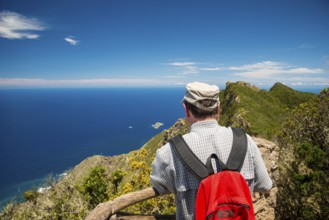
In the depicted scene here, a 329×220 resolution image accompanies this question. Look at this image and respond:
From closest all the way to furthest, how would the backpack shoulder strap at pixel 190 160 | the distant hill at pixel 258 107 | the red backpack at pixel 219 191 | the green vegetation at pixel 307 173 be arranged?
the red backpack at pixel 219 191 < the backpack shoulder strap at pixel 190 160 < the green vegetation at pixel 307 173 < the distant hill at pixel 258 107

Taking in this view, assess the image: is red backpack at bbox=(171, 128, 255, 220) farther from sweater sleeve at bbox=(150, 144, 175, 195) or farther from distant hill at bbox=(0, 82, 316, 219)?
distant hill at bbox=(0, 82, 316, 219)

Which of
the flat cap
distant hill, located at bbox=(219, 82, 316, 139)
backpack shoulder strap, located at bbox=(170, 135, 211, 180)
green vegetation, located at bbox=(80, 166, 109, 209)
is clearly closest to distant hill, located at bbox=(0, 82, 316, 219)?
green vegetation, located at bbox=(80, 166, 109, 209)

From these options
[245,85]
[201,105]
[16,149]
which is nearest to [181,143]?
[201,105]

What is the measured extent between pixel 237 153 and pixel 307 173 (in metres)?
27.4

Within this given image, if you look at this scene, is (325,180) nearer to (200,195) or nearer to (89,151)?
(200,195)

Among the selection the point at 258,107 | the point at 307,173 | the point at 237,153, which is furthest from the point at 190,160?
the point at 258,107

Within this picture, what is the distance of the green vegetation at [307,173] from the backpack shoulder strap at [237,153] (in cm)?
2102

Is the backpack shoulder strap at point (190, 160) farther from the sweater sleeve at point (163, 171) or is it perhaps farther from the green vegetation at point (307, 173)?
the green vegetation at point (307, 173)

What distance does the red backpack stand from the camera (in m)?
2.54

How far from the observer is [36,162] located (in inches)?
5605

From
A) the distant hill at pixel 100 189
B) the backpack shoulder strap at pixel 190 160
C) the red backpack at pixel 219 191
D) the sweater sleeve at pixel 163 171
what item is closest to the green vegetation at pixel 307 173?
the distant hill at pixel 100 189

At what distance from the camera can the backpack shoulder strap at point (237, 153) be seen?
2.70m

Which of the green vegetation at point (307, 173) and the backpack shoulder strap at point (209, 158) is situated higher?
the backpack shoulder strap at point (209, 158)

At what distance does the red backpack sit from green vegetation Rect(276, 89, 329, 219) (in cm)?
2104
